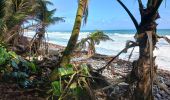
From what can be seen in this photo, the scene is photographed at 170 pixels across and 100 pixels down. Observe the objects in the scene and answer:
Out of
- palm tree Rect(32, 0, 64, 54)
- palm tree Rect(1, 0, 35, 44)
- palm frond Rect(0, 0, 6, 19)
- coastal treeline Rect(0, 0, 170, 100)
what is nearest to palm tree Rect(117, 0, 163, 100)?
coastal treeline Rect(0, 0, 170, 100)

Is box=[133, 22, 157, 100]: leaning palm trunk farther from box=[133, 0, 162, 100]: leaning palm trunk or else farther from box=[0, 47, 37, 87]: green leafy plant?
box=[0, 47, 37, 87]: green leafy plant

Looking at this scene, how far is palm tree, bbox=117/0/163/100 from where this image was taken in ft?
17.7

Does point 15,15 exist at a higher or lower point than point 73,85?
higher

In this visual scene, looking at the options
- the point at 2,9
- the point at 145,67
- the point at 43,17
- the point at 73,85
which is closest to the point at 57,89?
the point at 73,85

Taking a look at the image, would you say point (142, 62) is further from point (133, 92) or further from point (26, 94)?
point (26, 94)

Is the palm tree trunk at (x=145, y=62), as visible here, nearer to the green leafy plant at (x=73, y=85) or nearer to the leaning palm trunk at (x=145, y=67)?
the leaning palm trunk at (x=145, y=67)

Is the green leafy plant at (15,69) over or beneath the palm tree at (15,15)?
beneath

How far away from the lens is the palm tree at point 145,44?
5410mm

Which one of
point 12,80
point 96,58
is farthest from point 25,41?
point 12,80

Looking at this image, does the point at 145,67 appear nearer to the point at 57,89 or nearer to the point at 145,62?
the point at 145,62

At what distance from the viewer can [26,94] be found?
641 centimetres

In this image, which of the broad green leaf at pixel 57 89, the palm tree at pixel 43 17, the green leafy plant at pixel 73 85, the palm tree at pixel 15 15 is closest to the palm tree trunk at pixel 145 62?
the green leafy plant at pixel 73 85

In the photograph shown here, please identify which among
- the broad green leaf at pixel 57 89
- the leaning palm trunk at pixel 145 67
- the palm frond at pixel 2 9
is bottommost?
the broad green leaf at pixel 57 89

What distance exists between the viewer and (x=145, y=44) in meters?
5.52
